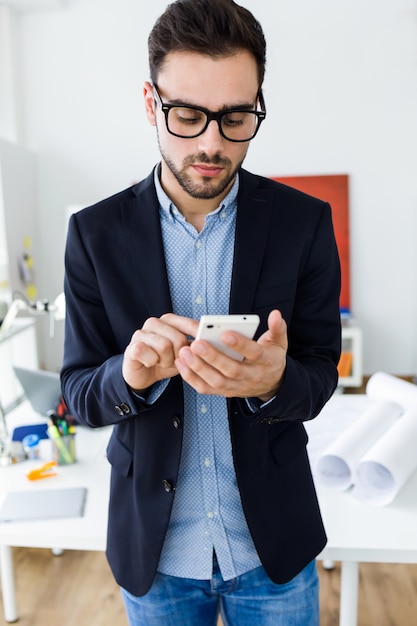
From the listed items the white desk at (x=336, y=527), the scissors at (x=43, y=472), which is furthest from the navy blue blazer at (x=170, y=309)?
the scissors at (x=43, y=472)

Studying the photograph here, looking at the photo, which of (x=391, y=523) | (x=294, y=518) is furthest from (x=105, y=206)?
(x=391, y=523)

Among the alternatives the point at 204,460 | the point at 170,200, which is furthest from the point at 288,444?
the point at 170,200

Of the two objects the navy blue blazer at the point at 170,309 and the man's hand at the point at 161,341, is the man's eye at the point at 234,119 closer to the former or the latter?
the navy blue blazer at the point at 170,309

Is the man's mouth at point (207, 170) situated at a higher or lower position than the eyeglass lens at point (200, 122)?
lower

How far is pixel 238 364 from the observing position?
2.52ft

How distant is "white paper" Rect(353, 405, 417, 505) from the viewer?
1.59 meters

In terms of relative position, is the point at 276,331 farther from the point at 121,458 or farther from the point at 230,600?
the point at 230,600

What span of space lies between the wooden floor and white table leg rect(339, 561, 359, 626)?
476 millimetres

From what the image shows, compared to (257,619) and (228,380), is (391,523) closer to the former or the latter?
(257,619)

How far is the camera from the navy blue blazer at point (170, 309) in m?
1.01

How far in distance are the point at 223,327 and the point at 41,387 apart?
5.20ft

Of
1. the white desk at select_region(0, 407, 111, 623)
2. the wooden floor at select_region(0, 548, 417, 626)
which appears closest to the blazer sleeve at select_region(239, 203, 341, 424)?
the white desk at select_region(0, 407, 111, 623)

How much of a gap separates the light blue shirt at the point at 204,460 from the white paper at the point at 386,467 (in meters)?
0.67

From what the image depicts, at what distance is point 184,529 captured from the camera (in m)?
1.05
